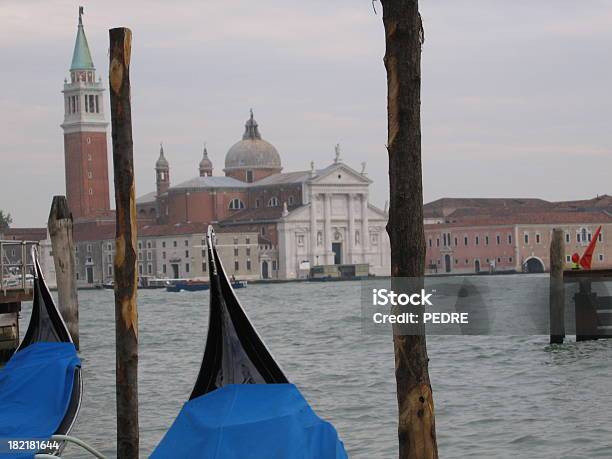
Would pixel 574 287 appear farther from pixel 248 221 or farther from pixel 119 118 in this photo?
pixel 248 221

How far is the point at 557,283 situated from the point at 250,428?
25.1ft

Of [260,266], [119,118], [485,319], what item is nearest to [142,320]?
[485,319]

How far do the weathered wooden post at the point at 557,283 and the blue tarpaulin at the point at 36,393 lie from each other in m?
5.83

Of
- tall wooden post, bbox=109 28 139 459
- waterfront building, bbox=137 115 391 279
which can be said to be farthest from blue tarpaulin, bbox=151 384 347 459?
waterfront building, bbox=137 115 391 279

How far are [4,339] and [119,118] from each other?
15.9 feet

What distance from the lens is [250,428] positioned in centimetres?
446

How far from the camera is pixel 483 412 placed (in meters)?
8.73

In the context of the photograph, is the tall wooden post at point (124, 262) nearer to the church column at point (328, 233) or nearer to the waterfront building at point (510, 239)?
the waterfront building at point (510, 239)

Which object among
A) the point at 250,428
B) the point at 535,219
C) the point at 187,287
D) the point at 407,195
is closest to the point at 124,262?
the point at 250,428

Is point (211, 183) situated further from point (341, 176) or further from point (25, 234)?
point (25, 234)

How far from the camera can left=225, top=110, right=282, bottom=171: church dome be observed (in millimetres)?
67188

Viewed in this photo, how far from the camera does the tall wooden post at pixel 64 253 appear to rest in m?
10.3

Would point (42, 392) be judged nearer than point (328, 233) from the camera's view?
Yes

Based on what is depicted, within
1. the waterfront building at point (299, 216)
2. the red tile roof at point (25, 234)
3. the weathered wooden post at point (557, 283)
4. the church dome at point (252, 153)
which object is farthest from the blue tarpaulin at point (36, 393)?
the church dome at point (252, 153)
